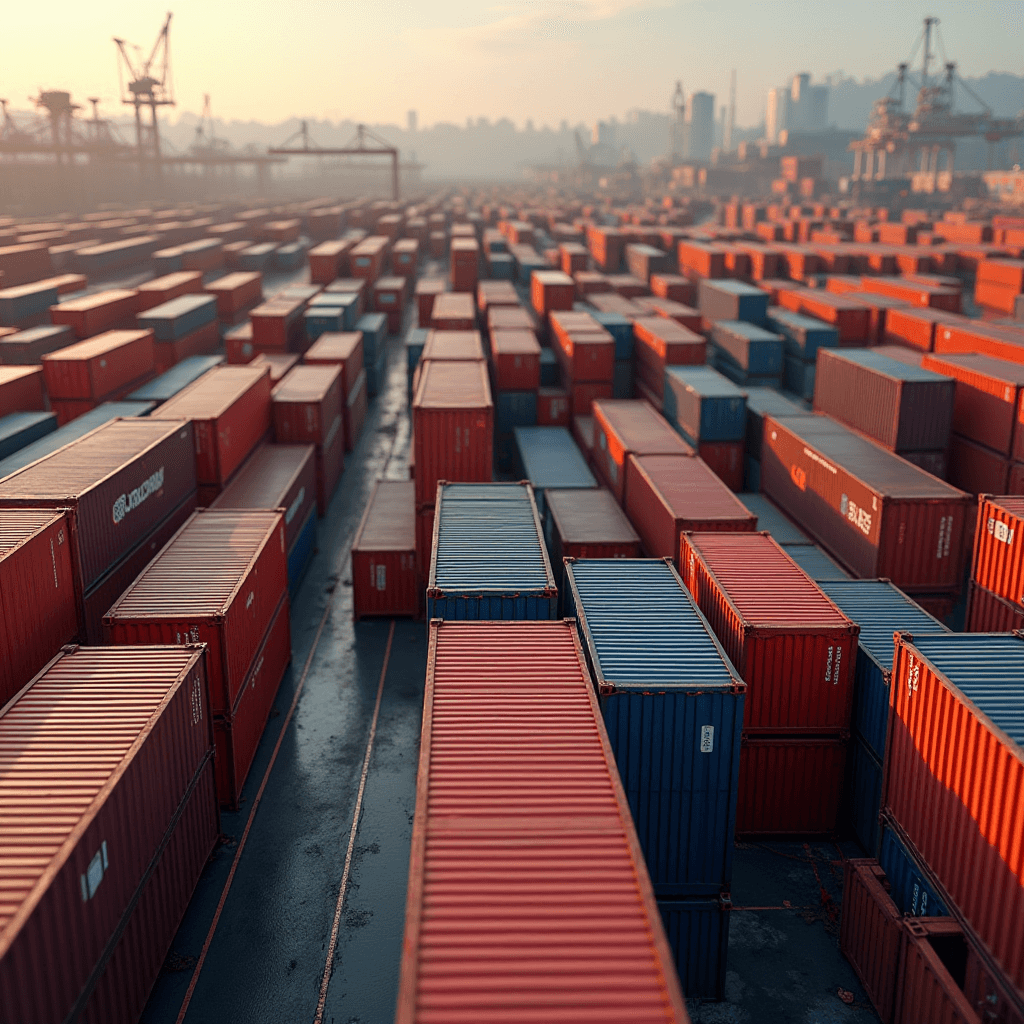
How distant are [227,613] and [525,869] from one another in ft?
31.9

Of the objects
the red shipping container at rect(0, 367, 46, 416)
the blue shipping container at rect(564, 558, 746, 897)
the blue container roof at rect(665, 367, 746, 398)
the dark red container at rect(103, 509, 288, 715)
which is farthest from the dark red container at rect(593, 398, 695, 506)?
the red shipping container at rect(0, 367, 46, 416)

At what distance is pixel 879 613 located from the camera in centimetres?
1834

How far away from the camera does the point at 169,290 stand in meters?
55.3

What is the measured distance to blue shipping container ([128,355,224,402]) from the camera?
3603 centimetres

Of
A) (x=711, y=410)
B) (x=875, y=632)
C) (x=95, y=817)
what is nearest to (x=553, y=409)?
(x=711, y=410)

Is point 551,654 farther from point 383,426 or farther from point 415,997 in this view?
point 383,426

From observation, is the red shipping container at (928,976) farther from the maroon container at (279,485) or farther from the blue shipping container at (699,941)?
the maroon container at (279,485)

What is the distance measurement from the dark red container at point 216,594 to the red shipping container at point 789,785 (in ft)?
34.7

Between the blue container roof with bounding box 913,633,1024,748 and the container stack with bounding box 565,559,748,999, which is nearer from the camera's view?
the blue container roof with bounding box 913,633,1024,748

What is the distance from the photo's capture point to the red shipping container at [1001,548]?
1880 cm

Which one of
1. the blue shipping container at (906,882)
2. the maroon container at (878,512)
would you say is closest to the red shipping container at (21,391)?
the maroon container at (878,512)

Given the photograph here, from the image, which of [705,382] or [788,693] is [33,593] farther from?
[705,382]

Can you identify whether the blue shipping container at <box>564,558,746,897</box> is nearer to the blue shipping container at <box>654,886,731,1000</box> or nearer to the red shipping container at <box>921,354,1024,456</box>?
the blue shipping container at <box>654,886,731,1000</box>

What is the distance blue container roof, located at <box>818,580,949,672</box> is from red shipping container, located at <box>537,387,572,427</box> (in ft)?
70.4
